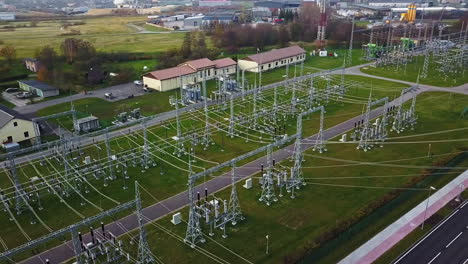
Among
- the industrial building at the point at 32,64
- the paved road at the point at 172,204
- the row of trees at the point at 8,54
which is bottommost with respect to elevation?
the paved road at the point at 172,204

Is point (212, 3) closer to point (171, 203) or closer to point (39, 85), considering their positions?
point (39, 85)

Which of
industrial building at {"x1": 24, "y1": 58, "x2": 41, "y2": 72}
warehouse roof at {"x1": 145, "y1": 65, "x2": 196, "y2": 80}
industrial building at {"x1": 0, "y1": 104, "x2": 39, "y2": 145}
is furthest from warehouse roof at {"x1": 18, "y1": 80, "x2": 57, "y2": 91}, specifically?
industrial building at {"x1": 0, "y1": 104, "x2": 39, "y2": 145}

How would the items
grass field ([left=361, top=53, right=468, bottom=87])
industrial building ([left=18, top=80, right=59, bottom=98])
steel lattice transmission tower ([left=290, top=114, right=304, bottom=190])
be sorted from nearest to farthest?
steel lattice transmission tower ([left=290, top=114, right=304, bottom=190]), industrial building ([left=18, top=80, right=59, bottom=98]), grass field ([left=361, top=53, right=468, bottom=87])

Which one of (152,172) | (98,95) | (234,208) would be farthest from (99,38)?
(234,208)

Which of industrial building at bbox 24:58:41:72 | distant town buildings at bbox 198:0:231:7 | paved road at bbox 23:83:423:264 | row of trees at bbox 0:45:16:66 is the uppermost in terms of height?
distant town buildings at bbox 198:0:231:7

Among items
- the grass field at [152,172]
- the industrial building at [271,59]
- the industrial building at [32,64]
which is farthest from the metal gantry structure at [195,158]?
the industrial building at [32,64]

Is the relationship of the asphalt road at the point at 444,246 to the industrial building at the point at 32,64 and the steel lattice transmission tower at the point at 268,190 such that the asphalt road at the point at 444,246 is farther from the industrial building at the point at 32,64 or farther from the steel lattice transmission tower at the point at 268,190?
the industrial building at the point at 32,64

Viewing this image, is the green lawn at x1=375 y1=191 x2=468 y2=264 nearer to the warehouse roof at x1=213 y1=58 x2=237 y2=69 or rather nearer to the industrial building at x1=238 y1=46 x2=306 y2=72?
the industrial building at x1=238 y1=46 x2=306 y2=72
